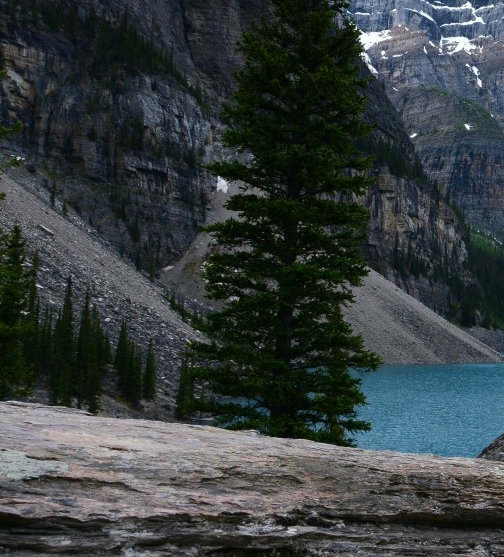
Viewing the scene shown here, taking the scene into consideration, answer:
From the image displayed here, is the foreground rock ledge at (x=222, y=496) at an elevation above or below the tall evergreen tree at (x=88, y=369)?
below

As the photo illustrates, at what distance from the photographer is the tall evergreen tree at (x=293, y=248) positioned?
604 inches

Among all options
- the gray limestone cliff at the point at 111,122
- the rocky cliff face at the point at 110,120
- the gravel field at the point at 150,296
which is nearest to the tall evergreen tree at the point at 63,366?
the gravel field at the point at 150,296

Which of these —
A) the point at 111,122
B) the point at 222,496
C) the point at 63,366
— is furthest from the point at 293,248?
the point at 111,122

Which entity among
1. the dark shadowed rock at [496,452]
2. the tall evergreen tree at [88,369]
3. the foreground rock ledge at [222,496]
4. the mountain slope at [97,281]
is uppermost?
the mountain slope at [97,281]

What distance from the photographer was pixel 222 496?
261 inches

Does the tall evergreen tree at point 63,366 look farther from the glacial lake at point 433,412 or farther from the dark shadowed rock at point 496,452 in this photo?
the dark shadowed rock at point 496,452

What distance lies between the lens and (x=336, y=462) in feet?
24.9

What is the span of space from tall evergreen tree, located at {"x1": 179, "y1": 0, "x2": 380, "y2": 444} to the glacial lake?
861 centimetres

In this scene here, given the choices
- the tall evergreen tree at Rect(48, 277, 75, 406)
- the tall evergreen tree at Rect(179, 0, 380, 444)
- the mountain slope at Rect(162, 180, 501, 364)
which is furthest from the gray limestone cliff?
the tall evergreen tree at Rect(179, 0, 380, 444)

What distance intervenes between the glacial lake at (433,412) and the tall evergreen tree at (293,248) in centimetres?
861

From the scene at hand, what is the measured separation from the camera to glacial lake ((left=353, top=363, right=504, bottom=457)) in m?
43.6

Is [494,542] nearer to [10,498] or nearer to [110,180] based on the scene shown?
[10,498]

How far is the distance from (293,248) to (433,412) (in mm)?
48890

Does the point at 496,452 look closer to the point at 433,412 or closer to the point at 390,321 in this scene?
the point at 433,412
